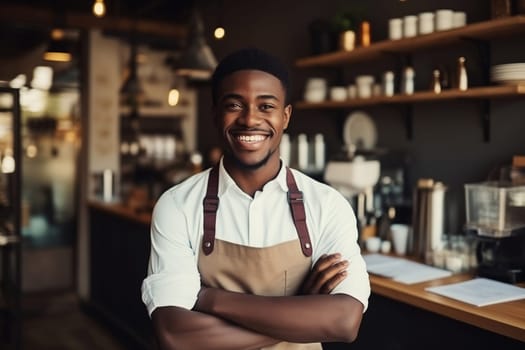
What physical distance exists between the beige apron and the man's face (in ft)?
0.47

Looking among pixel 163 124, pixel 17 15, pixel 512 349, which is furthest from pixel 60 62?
pixel 512 349

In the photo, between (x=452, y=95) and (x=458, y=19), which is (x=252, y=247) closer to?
(x=452, y=95)

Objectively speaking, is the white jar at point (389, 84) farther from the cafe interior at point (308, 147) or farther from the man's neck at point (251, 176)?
the man's neck at point (251, 176)

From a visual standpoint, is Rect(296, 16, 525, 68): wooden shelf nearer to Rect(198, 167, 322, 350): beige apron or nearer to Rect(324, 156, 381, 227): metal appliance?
Rect(324, 156, 381, 227): metal appliance

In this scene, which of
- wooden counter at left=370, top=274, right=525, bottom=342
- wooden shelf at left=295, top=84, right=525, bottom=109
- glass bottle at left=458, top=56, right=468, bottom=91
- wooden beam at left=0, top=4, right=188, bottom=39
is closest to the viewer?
wooden counter at left=370, top=274, right=525, bottom=342

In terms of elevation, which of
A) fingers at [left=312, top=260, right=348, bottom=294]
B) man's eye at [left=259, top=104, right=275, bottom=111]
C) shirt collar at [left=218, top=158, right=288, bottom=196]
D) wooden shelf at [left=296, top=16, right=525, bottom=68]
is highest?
wooden shelf at [left=296, top=16, right=525, bottom=68]

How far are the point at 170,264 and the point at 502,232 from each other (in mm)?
1601

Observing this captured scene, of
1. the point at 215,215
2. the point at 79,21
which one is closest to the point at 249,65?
the point at 215,215

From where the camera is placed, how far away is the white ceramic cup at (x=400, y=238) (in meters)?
3.01

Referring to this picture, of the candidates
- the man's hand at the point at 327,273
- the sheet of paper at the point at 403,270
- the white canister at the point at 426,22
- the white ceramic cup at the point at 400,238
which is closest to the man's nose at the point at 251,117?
the man's hand at the point at 327,273

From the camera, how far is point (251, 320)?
147cm

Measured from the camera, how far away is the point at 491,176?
2844mm

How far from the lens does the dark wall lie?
2908 millimetres

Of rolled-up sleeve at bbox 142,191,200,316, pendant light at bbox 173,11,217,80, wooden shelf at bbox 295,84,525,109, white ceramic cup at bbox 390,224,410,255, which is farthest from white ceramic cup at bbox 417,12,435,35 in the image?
rolled-up sleeve at bbox 142,191,200,316
